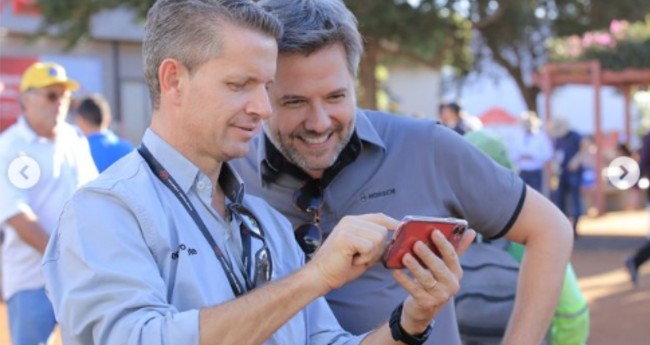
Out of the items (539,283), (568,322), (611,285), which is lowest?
(611,285)

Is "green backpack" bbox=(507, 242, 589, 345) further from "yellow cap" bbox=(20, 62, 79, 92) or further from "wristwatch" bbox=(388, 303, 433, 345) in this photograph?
"yellow cap" bbox=(20, 62, 79, 92)

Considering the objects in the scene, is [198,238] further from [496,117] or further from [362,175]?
[496,117]

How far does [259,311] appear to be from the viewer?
Answer: 6.35 feet

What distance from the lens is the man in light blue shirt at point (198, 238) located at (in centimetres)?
193

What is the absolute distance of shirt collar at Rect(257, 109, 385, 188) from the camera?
2938 millimetres

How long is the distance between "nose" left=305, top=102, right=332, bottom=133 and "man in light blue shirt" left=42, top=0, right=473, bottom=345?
18.3 inches

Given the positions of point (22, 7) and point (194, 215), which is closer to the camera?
point (194, 215)

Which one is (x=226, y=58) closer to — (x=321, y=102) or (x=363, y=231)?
(x=363, y=231)

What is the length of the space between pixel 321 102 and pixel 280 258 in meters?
0.56

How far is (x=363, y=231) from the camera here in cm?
201

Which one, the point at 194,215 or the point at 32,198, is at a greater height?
the point at 194,215

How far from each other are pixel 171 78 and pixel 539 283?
146 cm

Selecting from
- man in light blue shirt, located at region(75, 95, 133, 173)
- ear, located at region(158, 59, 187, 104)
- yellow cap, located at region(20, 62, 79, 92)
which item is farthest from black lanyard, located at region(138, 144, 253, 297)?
man in light blue shirt, located at region(75, 95, 133, 173)

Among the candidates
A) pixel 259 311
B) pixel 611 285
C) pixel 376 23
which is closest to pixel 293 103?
pixel 259 311
